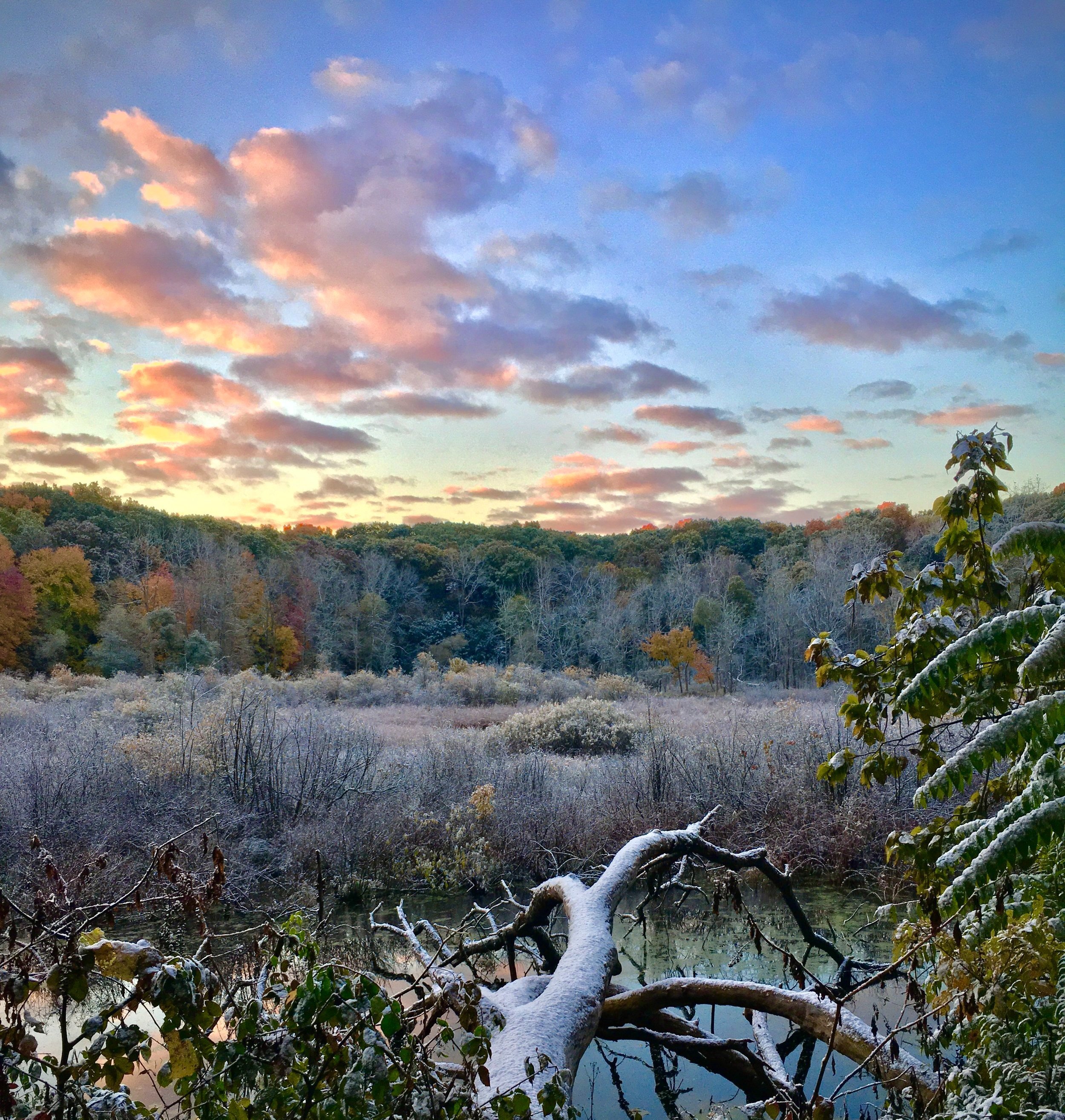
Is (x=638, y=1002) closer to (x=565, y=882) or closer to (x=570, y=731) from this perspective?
(x=565, y=882)

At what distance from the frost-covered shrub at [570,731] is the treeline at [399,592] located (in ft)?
48.1

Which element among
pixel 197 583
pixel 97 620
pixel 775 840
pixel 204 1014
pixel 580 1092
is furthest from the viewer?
pixel 197 583

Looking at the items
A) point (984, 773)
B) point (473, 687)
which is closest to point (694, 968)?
point (984, 773)

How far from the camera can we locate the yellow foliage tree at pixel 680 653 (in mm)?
35781

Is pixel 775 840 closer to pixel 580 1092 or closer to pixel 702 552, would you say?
pixel 580 1092

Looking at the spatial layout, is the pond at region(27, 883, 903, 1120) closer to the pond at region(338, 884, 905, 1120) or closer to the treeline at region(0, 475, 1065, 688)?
the pond at region(338, 884, 905, 1120)

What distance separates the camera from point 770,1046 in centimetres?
329

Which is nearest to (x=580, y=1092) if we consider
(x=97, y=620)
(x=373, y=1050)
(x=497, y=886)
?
(x=373, y=1050)

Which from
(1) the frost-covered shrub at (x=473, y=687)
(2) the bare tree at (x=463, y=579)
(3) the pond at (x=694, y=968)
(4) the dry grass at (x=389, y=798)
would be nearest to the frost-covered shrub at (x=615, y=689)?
(1) the frost-covered shrub at (x=473, y=687)

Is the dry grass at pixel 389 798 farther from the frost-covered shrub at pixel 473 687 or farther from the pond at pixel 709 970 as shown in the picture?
the frost-covered shrub at pixel 473 687

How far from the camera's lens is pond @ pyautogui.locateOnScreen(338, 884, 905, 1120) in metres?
4.28

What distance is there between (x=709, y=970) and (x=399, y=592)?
4050 centimetres

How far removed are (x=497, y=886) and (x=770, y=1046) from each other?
678cm

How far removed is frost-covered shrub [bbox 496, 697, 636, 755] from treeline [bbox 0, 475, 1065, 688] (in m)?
14.7
